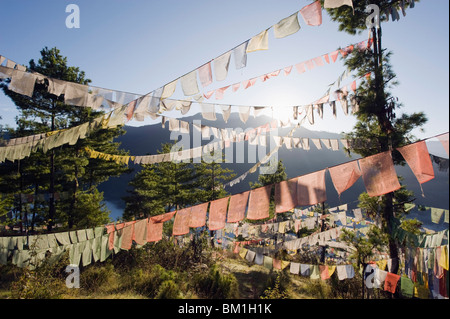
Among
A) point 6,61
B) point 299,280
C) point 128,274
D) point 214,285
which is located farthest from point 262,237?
point 6,61

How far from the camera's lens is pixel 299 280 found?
518 inches

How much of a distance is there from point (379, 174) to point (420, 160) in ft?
2.43

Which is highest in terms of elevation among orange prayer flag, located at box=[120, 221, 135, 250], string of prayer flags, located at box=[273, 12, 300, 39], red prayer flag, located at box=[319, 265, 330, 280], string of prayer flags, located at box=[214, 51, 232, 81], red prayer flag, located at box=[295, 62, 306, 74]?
red prayer flag, located at box=[295, 62, 306, 74]

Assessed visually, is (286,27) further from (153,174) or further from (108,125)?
(153,174)

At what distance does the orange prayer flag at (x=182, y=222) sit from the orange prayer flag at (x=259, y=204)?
207 cm

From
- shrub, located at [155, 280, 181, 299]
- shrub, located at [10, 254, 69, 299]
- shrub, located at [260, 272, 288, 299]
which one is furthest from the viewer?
shrub, located at [260, 272, 288, 299]

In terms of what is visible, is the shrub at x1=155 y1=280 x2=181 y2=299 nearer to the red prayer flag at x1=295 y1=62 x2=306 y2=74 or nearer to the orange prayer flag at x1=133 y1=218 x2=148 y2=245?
the orange prayer flag at x1=133 y1=218 x2=148 y2=245

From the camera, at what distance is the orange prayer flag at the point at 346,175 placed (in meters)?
4.79

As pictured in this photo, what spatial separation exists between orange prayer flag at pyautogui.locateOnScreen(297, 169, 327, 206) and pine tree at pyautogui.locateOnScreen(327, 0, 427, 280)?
493 cm

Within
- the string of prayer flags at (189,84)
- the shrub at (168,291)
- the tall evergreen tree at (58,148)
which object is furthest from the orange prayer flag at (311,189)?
the tall evergreen tree at (58,148)

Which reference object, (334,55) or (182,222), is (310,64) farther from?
(182,222)

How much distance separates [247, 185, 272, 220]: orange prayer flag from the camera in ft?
18.0

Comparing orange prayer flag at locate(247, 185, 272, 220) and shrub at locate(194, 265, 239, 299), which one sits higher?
orange prayer flag at locate(247, 185, 272, 220)

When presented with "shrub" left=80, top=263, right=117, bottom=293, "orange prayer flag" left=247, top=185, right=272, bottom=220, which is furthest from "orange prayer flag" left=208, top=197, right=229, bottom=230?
"shrub" left=80, top=263, right=117, bottom=293
